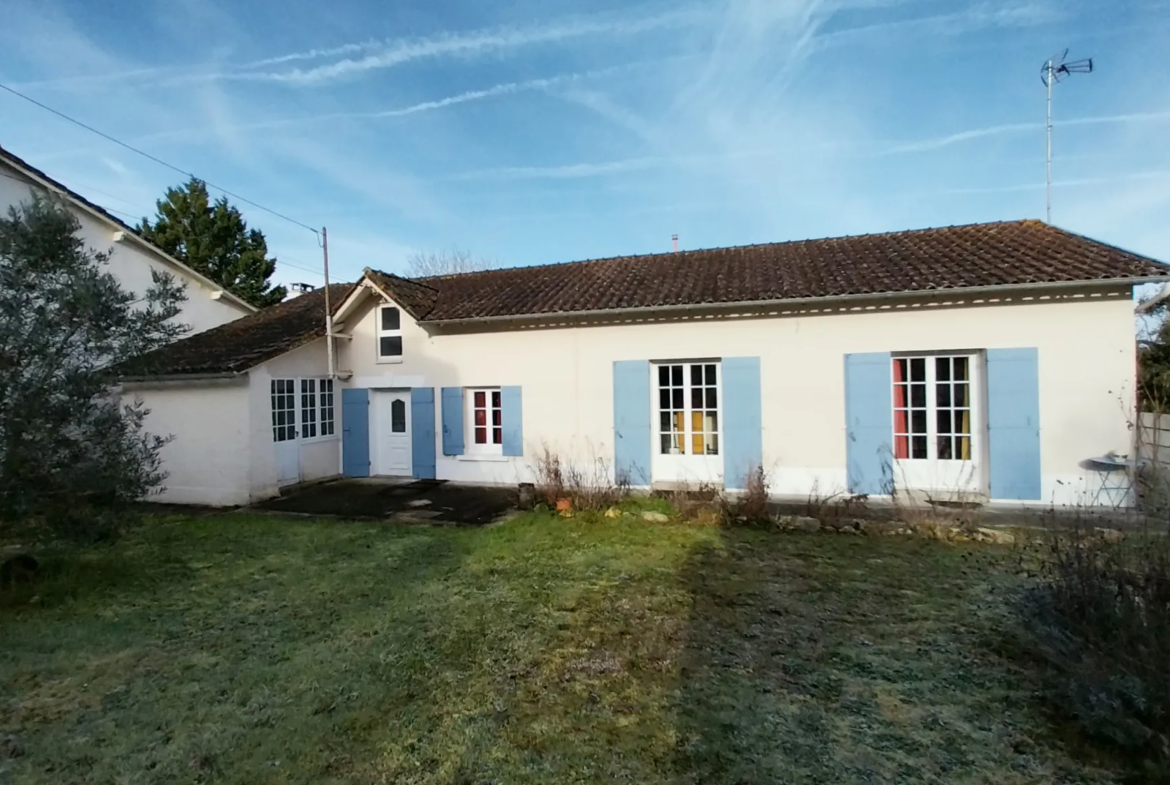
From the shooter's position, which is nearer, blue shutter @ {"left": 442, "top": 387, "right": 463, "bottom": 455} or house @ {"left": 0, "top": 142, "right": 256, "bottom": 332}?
house @ {"left": 0, "top": 142, "right": 256, "bottom": 332}

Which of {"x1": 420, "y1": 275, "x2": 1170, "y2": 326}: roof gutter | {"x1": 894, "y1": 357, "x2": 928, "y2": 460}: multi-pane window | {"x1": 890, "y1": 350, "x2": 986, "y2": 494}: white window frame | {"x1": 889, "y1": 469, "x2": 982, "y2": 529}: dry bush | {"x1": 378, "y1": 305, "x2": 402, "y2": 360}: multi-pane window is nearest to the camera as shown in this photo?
{"x1": 889, "y1": 469, "x2": 982, "y2": 529}: dry bush

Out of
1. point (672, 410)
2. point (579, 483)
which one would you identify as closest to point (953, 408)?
point (672, 410)

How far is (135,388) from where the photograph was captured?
1223cm

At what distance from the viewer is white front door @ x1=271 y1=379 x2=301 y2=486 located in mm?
12039

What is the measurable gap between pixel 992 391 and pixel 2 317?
12257mm

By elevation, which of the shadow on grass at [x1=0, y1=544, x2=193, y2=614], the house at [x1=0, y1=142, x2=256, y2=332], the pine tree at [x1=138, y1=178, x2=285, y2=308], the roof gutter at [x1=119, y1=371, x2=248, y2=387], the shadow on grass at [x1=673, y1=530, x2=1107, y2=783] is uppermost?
the pine tree at [x1=138, y1=178, x2=285, y2=308]

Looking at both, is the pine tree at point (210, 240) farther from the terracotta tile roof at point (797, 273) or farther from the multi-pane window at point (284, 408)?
the multi-pane window at point (284, 408)

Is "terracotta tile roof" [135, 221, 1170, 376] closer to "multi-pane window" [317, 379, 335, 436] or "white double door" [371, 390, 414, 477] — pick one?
"multi-pane window" [317, 379, 335, 436]

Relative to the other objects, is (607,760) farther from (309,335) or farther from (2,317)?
(309,335)

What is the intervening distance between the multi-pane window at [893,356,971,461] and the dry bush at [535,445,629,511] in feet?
15.6

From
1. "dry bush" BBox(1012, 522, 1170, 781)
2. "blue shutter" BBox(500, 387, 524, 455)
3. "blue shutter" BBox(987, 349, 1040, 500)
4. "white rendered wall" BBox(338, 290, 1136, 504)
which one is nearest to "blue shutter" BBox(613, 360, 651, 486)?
"white rendered wall" BBox(338, 290, 1136, 504)

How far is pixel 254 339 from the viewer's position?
44.0ft

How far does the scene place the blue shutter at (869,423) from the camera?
1006 cm

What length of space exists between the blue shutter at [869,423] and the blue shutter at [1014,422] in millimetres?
1419
